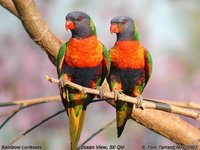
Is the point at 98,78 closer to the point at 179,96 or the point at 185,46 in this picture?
the point at 179,96

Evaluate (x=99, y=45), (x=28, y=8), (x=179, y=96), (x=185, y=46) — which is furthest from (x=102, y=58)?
(x=185, y=46)

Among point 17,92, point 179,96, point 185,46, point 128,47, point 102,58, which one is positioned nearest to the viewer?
point 102,58

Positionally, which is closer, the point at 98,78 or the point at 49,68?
the point at 98,78

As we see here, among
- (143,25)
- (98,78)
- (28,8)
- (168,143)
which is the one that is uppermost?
(28,8)

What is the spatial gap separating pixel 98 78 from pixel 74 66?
0.13 meters

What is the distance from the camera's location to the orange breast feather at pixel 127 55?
8.63 feet

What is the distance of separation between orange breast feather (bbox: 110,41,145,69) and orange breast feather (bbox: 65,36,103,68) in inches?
4.9

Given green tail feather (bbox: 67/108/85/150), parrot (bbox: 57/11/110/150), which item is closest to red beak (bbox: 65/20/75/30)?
parrot (bbox: 57/11/110/150)

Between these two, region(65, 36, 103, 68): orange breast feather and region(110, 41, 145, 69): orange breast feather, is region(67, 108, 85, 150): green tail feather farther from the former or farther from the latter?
region(110, 41, 145, 69): orange breast feather

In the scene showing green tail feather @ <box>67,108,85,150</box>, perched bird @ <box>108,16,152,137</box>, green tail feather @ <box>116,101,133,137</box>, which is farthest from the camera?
perched bird @ <box>108,16,152,137</box>

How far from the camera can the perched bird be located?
256cm

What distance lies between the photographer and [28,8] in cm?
256

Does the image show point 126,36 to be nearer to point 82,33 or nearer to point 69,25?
point 82,33

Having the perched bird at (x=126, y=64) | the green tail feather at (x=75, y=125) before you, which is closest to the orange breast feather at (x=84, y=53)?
the perched bird at (x=126, y=64)
